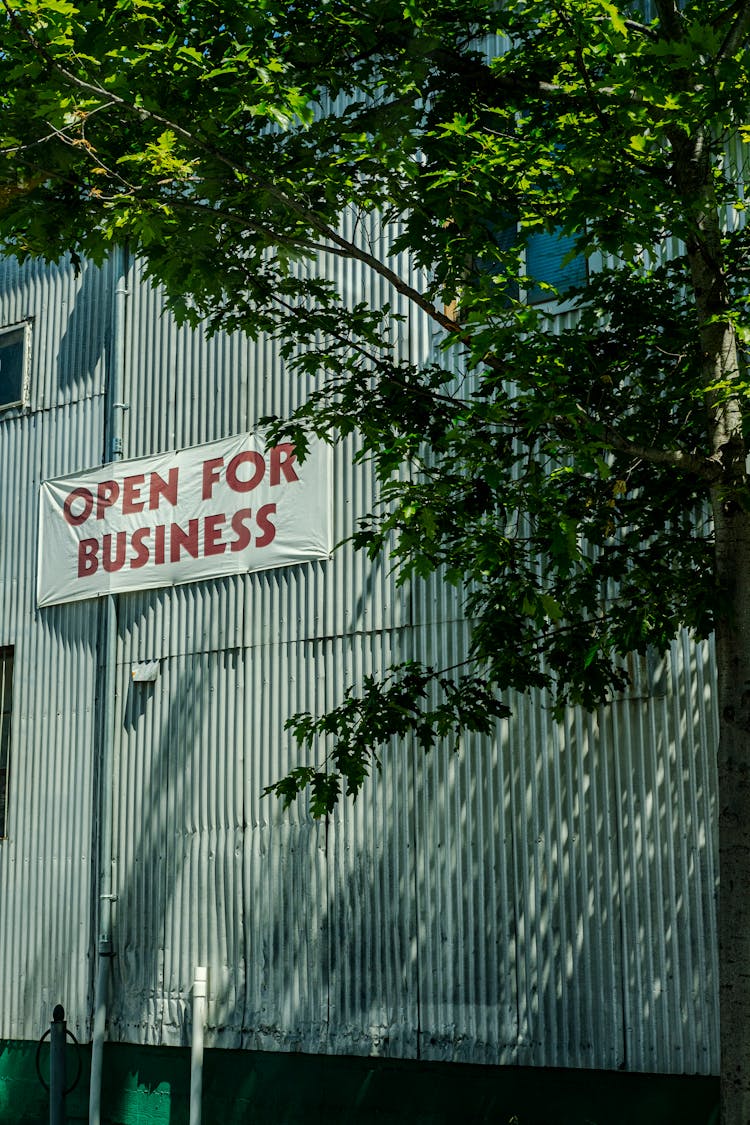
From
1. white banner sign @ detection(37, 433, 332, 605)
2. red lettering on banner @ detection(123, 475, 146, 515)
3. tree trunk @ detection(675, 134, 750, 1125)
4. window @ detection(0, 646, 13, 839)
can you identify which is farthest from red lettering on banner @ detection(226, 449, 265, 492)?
tree trunk @ detection(675, 134, 750, 1125)

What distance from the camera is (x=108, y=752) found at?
1688 cm

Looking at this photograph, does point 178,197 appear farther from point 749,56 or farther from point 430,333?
point 430,333

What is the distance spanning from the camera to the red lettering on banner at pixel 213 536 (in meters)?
16.5

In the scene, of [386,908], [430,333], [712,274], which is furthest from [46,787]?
[712,274]

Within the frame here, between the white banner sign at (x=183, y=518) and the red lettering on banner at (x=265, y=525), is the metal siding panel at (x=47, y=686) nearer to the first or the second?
the white banner sign at (x=183, y=518)

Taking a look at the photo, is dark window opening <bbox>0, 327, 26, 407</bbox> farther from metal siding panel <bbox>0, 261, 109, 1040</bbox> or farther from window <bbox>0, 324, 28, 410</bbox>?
metal siding panel <bbox>0, 261, 109, 1040</bbox>

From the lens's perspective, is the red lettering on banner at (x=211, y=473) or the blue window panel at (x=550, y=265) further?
the red lettering on banner at (x=211, y=473)

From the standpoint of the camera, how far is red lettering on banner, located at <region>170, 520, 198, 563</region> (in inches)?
658

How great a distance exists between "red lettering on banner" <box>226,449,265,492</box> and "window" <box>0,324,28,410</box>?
4.04 meters

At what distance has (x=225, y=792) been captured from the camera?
51.7 ft

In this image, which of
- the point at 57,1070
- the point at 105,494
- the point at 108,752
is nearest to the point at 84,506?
the point at 105,494

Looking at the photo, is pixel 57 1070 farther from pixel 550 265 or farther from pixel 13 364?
pixel 550 265

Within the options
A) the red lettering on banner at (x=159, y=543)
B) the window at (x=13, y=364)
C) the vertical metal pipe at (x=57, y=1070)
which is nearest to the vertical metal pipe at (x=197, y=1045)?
the vertical metal pipe at (x=57, y=1070)

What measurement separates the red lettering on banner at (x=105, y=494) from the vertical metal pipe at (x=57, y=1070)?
5.82m
